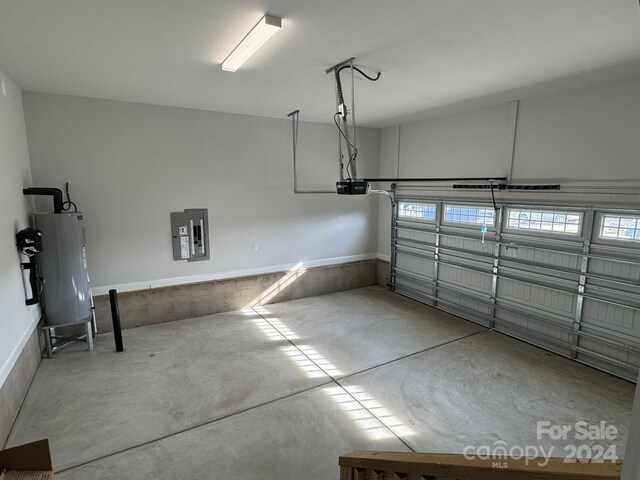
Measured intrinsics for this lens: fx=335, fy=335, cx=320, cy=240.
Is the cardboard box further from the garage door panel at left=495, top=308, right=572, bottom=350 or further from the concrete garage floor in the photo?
the garage door panel at left=495, top=308, right=572, bottom=350

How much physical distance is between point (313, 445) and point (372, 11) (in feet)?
10.1

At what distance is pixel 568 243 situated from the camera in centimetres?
386

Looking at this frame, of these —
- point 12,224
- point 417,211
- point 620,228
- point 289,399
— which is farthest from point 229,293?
point 620,228

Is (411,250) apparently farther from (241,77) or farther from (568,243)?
(241,77)

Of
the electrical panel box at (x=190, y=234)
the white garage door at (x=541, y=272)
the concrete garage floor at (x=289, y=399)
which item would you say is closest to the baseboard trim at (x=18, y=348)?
the concrete garage floor at (x=289, y=399)

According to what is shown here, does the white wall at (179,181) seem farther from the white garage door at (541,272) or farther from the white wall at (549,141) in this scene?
the white garage door at (541,272)

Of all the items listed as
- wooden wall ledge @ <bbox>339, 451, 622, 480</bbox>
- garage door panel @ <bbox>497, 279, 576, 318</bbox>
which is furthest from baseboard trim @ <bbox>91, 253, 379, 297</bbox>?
wooden wall ledge @ <bbox>339, 451, 622, 480</bbox>

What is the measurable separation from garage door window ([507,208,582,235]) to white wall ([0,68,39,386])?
5451 mm

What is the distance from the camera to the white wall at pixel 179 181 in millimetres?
4109

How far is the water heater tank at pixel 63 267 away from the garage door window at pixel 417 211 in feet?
16.0

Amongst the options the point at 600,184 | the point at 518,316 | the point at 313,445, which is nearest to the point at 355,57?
the point at 600,184

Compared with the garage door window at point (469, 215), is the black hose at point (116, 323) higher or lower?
lower

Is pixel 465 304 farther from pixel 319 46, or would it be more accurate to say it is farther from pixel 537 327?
pixel 319 46

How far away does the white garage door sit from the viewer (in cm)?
346
